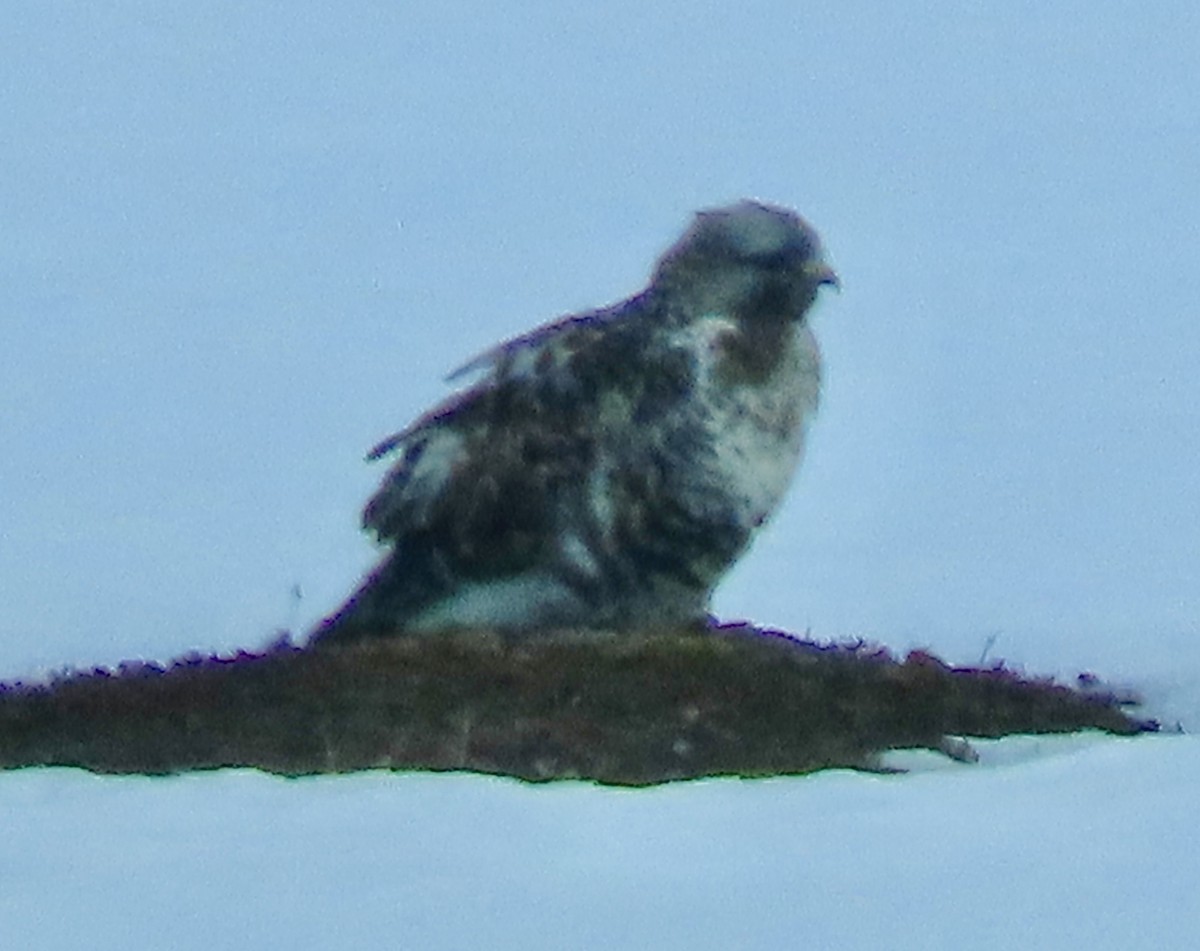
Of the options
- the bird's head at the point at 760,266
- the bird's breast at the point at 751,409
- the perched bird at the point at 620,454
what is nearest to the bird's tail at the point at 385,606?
the perched bird at the point at 620,454

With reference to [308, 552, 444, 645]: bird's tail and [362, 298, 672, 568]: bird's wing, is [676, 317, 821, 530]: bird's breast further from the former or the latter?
[308, 552, 444, 645]: bird's tail

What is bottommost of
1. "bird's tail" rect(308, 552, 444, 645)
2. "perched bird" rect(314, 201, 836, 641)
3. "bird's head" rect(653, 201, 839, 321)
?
"bird's tail" rect(308, 552, 444, 645)

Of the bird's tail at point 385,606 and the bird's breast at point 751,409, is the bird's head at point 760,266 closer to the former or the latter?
the bird's breast at point 751,409

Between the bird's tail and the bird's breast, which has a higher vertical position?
the bird's breast

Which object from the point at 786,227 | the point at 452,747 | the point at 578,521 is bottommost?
the point at 452,747

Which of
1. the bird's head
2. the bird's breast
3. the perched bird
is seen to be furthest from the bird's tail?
the bird's head

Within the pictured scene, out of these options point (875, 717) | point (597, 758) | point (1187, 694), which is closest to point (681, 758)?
point (597, 758)

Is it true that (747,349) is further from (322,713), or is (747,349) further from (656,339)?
(322,713)
